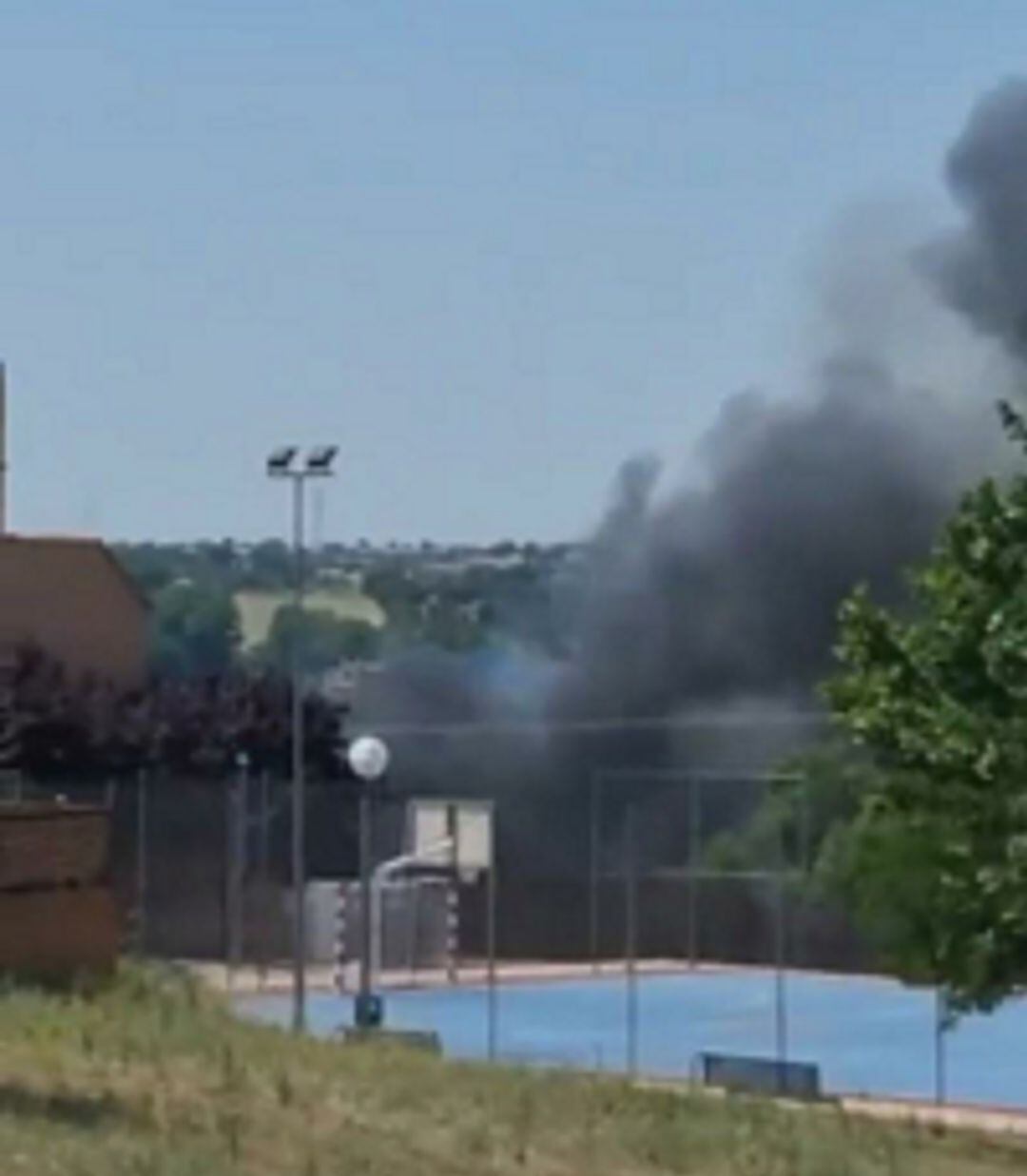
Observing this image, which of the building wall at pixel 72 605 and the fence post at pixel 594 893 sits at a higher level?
the building wall at pixel 72 605

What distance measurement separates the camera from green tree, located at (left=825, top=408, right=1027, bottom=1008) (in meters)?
25.2

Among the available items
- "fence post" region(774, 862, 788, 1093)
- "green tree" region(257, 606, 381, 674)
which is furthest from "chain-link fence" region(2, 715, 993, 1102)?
"green tree" region(257, 606, 381, 674)

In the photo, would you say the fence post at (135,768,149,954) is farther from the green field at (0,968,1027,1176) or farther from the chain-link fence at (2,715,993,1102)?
the green field at (0,968,1027,1176)

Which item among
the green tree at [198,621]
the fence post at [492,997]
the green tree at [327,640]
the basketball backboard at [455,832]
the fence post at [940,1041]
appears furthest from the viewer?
the green tree at [198,621]

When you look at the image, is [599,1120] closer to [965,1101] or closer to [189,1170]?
[189,1170]

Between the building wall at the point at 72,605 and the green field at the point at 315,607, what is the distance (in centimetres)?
10008

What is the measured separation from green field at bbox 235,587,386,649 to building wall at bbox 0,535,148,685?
3940 inches

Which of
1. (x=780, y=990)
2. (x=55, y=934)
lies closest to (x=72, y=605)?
(x=780, y=990)

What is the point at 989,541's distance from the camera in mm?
25719

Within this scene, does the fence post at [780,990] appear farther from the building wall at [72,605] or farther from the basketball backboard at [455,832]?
the building wall at [72,605]

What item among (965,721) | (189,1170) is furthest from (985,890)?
(189,1170)

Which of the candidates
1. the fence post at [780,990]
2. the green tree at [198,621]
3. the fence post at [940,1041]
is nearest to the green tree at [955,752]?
the fence post at [940,1041]

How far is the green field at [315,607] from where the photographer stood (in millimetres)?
164750

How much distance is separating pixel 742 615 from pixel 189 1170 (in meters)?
60.9
